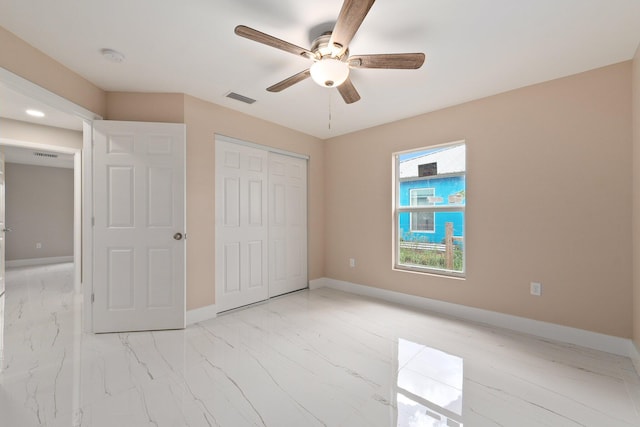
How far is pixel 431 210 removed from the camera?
3.57 metres

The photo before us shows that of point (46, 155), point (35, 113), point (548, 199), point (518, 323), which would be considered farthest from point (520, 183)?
point (46, 155)

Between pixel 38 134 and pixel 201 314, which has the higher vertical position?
pixel 38 134

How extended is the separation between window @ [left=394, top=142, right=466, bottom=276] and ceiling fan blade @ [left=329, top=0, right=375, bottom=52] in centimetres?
224

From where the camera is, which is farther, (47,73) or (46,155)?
(46,155)

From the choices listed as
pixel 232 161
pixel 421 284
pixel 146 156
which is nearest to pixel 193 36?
pixel 146 156

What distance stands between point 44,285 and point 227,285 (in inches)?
147

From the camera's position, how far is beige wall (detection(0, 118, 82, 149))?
384 cm

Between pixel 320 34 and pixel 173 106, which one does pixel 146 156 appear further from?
pixel 320 34

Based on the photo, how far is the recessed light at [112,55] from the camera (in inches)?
88.2

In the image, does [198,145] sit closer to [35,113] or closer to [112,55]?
[112,55]

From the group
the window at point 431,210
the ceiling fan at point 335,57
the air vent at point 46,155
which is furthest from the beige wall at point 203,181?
the air vent at point 46,155

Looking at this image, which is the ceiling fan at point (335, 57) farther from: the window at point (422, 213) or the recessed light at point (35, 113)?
the recessed light at point (35, 113)

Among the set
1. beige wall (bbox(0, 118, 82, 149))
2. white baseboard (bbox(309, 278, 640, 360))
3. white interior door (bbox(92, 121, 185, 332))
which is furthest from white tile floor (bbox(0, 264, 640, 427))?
beige wall (bbox(0, 118, 82, 149))

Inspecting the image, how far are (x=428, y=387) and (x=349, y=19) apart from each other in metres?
2.39
